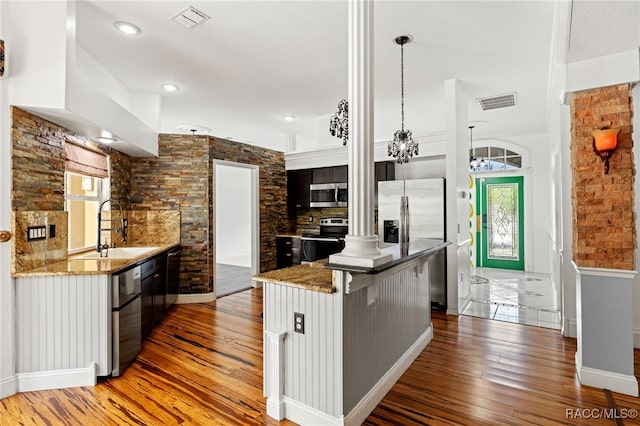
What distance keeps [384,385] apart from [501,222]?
6486 mm

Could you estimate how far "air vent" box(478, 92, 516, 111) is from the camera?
4.98 m

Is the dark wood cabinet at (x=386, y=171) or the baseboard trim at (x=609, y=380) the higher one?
the dark wood cabinet at (x=386, y=171)

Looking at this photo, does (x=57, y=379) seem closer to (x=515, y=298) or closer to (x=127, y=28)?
(x=127, y=28)

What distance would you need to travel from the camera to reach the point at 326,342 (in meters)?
2.06

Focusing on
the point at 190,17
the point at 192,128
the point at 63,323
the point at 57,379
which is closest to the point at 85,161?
the point at 63,323

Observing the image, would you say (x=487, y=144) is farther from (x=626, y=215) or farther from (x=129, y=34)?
(x=129, y=34)

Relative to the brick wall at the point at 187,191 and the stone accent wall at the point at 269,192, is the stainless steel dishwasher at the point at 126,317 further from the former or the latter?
the stone accent wall at the point at 269,192

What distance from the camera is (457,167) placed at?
442 centimetres

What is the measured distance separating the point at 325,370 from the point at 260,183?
442 centimetres

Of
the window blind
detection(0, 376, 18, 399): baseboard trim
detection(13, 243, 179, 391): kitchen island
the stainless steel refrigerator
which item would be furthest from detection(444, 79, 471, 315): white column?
detection(0, 376, 18, 399): baseboard trim

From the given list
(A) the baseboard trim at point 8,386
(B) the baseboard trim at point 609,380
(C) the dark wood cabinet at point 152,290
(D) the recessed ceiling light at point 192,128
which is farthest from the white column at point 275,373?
(D) the recessed ceiling light at point 192,128

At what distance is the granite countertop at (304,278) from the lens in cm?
208

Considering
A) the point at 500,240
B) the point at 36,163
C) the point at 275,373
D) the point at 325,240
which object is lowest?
the point at 275,373

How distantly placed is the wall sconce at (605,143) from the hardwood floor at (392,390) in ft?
5.66
